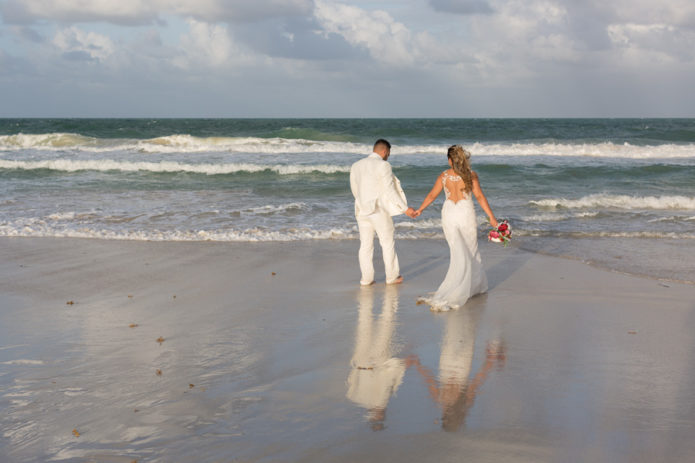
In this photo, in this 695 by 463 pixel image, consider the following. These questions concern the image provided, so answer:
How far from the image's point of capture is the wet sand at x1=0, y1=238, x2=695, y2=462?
10.8 ft

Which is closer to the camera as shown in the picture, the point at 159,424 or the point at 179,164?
the point at 159,424

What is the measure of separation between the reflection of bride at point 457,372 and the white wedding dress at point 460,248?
0.58 meters

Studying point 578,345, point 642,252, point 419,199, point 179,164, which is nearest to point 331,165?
point 179,164

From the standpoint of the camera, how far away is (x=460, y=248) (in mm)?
6355

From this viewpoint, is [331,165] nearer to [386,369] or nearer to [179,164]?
[179,164]

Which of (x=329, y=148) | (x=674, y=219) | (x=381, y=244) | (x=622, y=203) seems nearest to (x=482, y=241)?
(x=381, y=244)

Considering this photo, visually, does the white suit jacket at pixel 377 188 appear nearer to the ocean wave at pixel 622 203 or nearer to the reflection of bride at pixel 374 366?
the reflection of bride at pixel 374 366

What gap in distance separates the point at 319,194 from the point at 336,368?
1231 cm

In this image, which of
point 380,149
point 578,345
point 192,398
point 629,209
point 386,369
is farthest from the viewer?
point 629,209

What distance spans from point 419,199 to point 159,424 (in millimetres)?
12825

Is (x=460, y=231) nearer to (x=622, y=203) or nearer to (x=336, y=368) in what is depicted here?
(x=336, y=368)

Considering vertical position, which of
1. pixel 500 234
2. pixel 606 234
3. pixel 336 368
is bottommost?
pixel 336 368

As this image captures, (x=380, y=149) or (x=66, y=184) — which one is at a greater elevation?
(x=380, y=149)

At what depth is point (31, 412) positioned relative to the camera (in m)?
3.68
